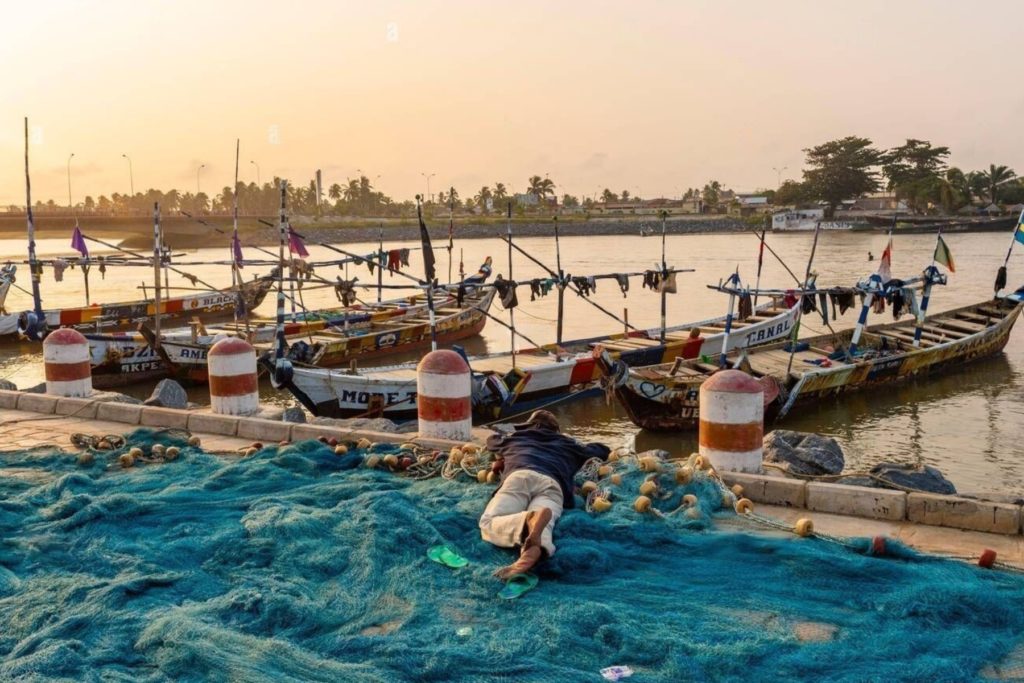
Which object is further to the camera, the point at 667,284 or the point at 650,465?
the point at 667,284

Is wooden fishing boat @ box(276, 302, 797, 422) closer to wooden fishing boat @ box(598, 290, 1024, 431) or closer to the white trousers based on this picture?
wooden fishing boat @ box(598, 290, 1024, 431)

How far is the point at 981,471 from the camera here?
14.0 m

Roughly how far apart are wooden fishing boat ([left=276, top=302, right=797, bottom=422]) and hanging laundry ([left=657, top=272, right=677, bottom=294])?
3.13 feet

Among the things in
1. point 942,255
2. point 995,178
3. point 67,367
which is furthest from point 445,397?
point 995,178

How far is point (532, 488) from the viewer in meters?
6.24

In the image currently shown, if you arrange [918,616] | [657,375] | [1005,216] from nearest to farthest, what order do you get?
[918,616] < [657,375] < [1005,216]

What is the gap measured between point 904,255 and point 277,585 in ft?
202

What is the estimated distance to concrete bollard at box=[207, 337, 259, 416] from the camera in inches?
402

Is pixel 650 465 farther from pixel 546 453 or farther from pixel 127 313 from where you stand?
pixel 127 313

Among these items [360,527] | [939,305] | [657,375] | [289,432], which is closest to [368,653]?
[360,527]

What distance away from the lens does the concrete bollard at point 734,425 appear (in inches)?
298

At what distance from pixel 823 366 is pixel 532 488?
12.2 m

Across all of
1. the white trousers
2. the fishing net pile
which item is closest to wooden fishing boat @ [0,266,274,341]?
the fishing net pile

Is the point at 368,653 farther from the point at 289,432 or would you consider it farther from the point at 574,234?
the point at 574,234
